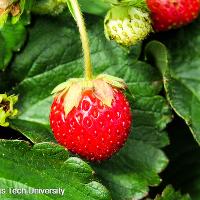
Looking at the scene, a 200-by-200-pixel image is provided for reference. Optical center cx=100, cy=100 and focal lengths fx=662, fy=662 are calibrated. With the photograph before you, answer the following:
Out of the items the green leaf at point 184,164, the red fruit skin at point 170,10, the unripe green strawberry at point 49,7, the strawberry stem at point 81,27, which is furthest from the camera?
the green leaf at point 184,164

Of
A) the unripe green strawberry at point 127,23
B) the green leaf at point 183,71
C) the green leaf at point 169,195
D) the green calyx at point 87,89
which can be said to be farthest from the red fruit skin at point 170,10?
the green leaf at point 169,195

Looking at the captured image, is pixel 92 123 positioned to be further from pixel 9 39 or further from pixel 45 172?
pixel 9 39

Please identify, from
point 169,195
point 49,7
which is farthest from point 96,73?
point 169,195

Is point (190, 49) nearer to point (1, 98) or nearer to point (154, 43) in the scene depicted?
point (154, 43)

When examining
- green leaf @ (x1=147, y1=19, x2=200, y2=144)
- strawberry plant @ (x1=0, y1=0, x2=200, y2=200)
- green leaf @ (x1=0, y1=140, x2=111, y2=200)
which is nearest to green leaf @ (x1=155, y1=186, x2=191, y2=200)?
strawberry plant @ (x1=0, y1=0, x2=200, y2=200)

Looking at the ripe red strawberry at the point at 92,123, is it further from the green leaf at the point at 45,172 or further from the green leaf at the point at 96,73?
the green leaf at the point at 96,73
